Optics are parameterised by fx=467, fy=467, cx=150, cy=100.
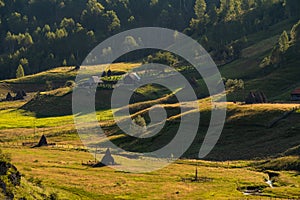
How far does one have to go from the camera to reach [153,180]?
81875mm

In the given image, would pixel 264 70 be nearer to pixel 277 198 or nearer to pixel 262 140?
pixel 262 140

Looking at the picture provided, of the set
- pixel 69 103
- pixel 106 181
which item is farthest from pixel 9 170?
pixel 69 103

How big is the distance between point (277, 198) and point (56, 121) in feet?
311

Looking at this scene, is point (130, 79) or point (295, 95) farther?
point (130, 79)

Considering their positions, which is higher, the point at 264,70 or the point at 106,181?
the point at 264,70

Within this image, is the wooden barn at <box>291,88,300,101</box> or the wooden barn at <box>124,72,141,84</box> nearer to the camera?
the wooden barn at <box>291,88,300,101</box>

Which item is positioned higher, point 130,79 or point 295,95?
point 130,79

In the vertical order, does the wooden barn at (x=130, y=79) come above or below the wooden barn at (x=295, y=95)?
above

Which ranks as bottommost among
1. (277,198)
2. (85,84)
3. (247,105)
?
(277,198)

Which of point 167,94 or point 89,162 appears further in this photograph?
point 167,94

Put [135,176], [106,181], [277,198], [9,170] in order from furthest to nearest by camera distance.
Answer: [135,176], [106,181], [277,198], [9,170]

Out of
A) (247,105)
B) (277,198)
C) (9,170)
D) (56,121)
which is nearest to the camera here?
(9,170)

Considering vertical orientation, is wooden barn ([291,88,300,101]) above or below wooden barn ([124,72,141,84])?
below

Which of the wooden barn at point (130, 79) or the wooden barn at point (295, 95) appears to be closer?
the wooden barn at point (295, 95)
